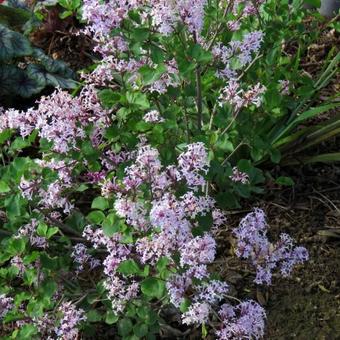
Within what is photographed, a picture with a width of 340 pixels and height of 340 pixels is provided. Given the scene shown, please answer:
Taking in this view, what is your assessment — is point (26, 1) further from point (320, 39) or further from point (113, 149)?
point (113, 149)

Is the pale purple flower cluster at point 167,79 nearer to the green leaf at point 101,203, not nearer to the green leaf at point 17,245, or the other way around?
the green leaf at point 101,203

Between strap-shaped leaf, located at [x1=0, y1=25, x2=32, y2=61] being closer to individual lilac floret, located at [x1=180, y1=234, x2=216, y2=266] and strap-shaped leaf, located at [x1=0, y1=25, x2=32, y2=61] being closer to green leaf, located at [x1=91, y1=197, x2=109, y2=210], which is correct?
green leaf, located at [x1=91, y1=197, x2=109, y2=210]

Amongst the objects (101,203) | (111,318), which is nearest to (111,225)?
(101,203)

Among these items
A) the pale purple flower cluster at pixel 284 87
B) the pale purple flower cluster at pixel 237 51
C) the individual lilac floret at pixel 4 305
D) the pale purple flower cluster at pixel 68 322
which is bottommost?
the individual lilac floret at pixel 4 305

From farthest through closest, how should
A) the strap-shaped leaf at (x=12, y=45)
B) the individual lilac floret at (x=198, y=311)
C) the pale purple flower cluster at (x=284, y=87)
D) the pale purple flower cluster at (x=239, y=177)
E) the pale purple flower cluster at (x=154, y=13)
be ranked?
the strap-shaped leaf at (x=12, y=45), the pale purple flower cluster at (x=284, y=87), the pale purple flower cluster at (x=239, y=177), the individual lilac floret at (x=198, y=311), the pale purple flower cluster at (x=154, y=13)

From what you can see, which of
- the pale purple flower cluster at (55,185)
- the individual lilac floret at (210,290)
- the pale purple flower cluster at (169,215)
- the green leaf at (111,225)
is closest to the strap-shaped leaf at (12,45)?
the pale purple flower cluster at (55,185)

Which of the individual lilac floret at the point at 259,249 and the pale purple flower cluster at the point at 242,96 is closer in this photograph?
the pale purple flower cluster at the point at 242,96
